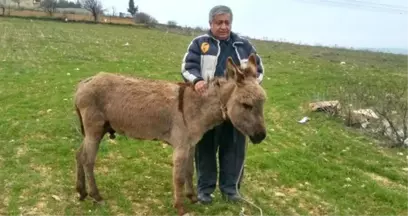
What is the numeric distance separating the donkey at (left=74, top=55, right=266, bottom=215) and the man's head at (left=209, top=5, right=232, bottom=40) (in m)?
0.63

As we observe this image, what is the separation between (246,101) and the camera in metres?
5.59

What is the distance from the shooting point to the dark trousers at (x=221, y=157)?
664 cm

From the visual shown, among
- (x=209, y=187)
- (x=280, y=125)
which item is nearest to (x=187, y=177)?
(x=209, y=187)

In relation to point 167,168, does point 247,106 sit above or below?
above

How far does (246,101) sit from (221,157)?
1492 mm

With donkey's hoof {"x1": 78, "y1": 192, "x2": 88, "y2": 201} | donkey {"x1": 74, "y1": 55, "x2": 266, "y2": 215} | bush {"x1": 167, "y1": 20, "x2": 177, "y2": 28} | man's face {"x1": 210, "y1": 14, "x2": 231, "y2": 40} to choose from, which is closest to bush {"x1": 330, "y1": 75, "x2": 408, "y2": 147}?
man's face {"x1": 210, "y1": 14, "x2": 231, "y2": 40}

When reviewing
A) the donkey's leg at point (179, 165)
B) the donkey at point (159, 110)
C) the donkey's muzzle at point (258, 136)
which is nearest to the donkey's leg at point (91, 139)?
the donkey at point (159, 110)

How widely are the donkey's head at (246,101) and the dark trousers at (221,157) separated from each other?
83 cm

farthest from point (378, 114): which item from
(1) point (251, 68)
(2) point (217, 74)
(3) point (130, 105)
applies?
(3) point (130, 105)

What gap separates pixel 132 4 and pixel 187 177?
9936 cm

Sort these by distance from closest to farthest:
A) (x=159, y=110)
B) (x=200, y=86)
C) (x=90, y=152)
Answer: (x=200, y=86), (x=159, y=110), (x=90, y=152)

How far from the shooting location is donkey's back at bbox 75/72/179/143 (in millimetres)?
6129

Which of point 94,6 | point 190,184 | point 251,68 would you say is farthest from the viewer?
point 94,6

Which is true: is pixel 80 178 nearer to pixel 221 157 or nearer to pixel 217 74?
pixel 221 157
